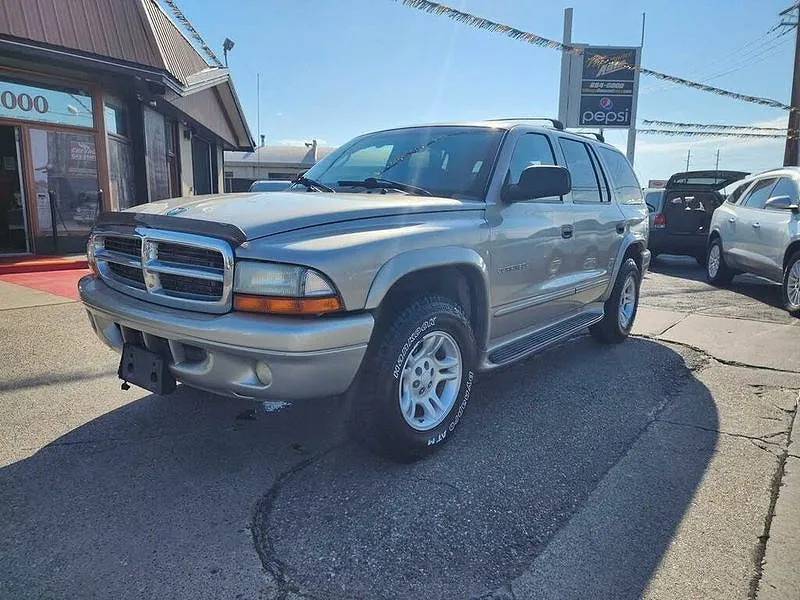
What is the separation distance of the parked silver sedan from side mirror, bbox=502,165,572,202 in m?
5.37

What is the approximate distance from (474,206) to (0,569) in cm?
276

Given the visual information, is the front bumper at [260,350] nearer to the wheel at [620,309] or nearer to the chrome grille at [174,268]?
the chrome grille at [174,268]

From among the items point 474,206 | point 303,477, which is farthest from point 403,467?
point 474,206

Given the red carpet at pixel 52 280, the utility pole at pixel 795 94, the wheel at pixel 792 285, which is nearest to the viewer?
the wheel at pixel 792 285

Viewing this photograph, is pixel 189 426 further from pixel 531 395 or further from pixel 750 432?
pixel 750 432

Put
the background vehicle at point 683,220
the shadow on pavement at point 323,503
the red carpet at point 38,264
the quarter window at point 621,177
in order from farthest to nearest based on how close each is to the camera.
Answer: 1. the background vehicle at point 683,220
2. the red carpet at point 38,264
3. the quarter window at point 621,177
4. the shadow on pavement at point 323,503

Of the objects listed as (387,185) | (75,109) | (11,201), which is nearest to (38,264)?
(11,201)

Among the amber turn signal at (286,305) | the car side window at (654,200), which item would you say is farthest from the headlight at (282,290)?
the car side window at (654,200)

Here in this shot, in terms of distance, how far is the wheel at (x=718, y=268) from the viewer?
945 centimetres

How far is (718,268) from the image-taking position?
9.57m

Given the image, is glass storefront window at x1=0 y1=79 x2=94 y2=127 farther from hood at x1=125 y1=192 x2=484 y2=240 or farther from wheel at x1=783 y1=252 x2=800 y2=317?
wheel at x1=783 y1=252 x2=800 y2=317

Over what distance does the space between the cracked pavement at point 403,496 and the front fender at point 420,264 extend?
95 centimetres

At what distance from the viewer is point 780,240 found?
7.58 meters

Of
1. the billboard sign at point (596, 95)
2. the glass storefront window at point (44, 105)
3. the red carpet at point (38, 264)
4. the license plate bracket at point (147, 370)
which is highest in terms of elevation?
the billboard sign at point (596, 95)
